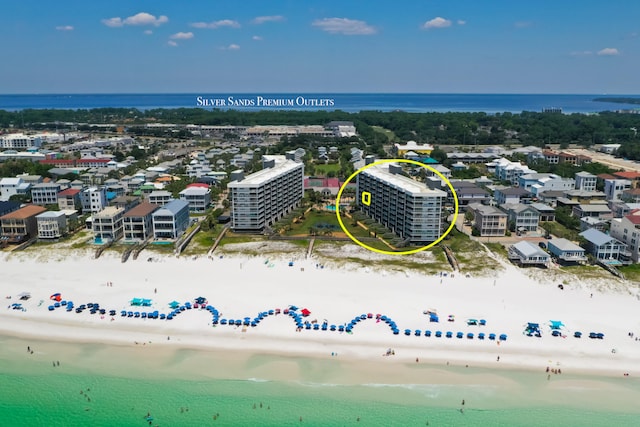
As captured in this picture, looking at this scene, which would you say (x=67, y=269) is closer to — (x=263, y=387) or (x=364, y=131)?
(x=263, y=387)

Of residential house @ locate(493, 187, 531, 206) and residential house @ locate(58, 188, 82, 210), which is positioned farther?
residential house @ locate(493, 187, 531, 206)

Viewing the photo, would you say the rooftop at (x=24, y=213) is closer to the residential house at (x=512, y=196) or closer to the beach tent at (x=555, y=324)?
the beach tent at (x=555, y=324)

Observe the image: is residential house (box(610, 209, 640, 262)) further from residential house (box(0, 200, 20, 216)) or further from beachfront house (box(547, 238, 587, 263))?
residential house (box(0, 200, 20, 216))

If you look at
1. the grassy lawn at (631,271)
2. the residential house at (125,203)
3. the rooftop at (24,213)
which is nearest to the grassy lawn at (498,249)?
the grassy lawn at (631,271)

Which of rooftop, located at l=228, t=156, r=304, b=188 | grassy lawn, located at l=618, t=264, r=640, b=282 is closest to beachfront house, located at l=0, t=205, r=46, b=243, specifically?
rooftop, located at l=228, t=156, r=304, b=188

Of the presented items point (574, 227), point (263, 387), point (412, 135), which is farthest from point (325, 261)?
point (412, 135)

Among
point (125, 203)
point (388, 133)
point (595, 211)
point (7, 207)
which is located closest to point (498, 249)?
point (595, 211)

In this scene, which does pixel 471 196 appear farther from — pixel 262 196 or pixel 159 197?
pixel 159 197

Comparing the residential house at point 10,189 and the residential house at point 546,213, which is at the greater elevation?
the residential house at point 10,189
